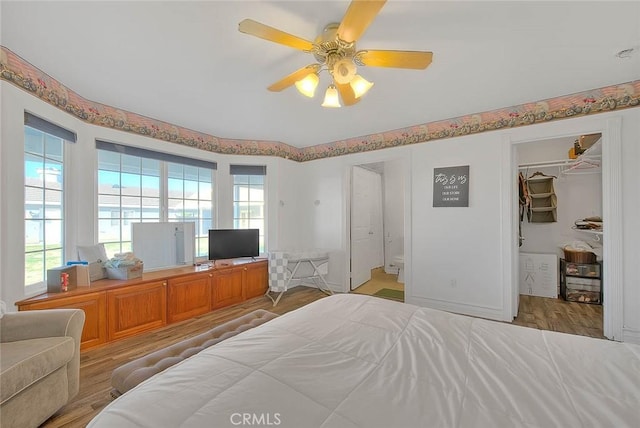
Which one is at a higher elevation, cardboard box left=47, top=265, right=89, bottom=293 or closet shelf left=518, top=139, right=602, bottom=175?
closet shelf left=518, top=139, right=602, bottom=175

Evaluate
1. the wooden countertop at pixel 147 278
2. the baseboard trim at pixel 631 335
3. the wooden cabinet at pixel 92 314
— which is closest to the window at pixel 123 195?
the wooden countertop at pixel 147 278

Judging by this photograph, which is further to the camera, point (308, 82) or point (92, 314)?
point (92, 314)

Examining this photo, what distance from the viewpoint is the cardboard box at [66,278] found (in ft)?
7.63

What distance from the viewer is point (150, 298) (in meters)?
2.85

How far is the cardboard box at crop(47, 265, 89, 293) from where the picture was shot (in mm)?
2326

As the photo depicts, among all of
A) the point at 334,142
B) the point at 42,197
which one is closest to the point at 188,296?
the point at 42,197

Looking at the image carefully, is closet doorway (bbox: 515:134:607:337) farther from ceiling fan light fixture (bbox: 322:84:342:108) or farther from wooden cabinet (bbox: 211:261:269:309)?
wooden cabinet (bbox: 211:261:269:309)

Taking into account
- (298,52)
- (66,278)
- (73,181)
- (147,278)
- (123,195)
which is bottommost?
(147,278)

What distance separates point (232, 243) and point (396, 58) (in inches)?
124

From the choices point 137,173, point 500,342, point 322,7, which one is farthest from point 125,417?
point 137,173

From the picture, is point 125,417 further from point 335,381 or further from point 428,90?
point 428,90

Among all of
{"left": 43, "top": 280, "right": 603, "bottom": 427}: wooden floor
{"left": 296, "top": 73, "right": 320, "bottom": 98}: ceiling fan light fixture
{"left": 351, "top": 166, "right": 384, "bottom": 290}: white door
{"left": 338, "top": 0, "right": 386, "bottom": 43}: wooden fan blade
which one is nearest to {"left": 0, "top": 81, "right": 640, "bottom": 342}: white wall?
{"left": 351, "top": 166, "right": 384, "bottom": 290}: white door

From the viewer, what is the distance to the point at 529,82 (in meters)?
2.45

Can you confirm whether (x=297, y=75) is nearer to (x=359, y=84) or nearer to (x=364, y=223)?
(x=359, y=84)
